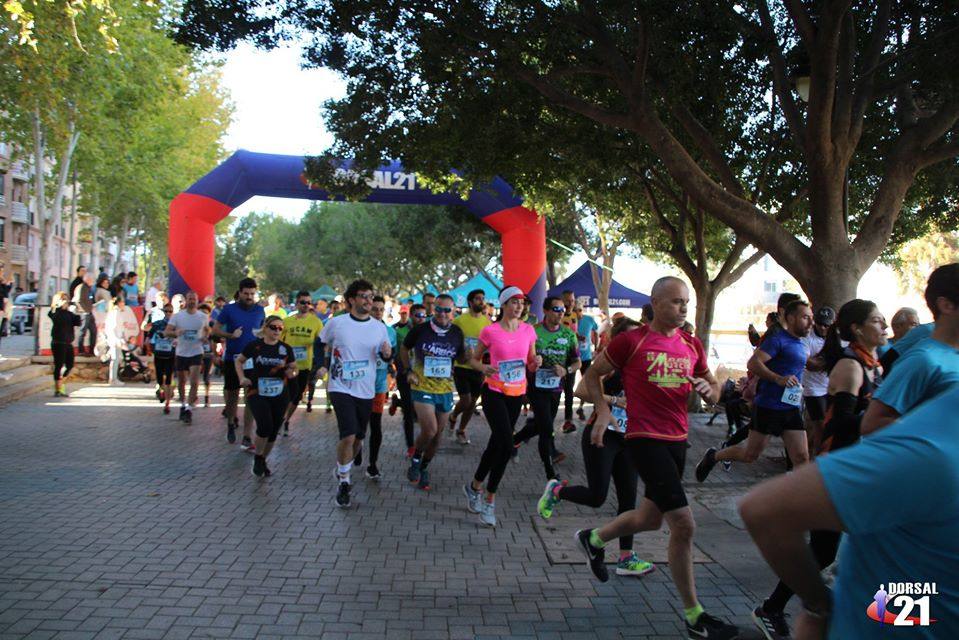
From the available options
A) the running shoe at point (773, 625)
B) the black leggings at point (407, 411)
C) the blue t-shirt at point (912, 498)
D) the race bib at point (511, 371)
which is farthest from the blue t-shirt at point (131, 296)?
the blue t-shirt at point (912, 498)

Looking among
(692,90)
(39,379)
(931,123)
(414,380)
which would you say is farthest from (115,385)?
(931,123)

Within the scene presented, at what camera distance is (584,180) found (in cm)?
1545

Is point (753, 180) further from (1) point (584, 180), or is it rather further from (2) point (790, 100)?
(2) point (790, 100)

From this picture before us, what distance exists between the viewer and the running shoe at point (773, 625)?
4125 mm

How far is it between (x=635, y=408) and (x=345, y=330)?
3.54 meters

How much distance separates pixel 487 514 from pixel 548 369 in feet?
7.04

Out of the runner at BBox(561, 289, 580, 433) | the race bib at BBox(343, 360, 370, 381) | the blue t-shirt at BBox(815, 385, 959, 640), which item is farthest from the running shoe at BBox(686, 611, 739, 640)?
the runner at BBox(561, 289, 580, 433)

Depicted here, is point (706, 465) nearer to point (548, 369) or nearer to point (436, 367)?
point (548, 369)

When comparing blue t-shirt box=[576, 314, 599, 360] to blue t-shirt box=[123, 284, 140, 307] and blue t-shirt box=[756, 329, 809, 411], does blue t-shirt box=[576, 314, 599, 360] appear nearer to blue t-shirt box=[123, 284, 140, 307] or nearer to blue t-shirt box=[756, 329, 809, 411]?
blue t-shirt box=[756, 329, 809, 411]

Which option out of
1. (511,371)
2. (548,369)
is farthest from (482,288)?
(511,371)

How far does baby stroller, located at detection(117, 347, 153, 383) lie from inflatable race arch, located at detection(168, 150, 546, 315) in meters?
1.84

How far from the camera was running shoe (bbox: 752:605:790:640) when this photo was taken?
13.5 ft

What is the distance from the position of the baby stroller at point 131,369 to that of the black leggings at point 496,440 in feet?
46.8

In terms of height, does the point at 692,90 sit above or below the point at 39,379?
above
